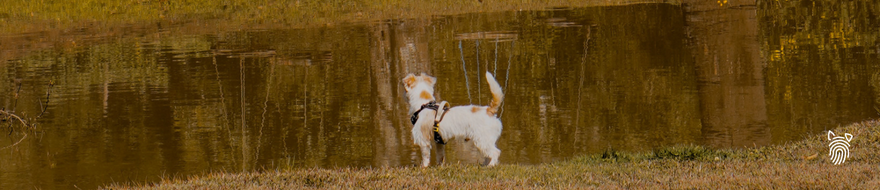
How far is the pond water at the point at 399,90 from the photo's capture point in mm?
11523

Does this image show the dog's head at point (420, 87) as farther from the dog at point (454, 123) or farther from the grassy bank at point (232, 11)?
the grassy bank at point (232, 11)

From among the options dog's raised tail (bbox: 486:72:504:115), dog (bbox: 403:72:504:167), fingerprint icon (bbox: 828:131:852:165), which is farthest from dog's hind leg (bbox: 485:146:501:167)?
fingerprint icon (bbox: 828:131:852:165)

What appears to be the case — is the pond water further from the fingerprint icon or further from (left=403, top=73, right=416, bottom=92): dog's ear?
the fingerprint icon

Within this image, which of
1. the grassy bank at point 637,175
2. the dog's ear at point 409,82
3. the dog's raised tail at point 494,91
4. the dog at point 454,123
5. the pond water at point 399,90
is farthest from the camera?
the pond water at point 399,90

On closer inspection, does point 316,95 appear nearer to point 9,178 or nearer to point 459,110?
point 9,178

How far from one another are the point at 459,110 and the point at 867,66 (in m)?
9.40

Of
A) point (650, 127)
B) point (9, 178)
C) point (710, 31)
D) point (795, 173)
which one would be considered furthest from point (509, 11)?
point (795, 173)

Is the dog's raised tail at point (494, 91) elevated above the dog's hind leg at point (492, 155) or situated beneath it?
elevated above

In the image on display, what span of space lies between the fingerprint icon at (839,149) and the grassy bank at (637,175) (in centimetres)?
6

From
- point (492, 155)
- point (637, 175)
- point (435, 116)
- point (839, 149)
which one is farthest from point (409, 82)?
point (839, 149)

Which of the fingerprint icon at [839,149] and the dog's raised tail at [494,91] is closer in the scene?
the dog's raised tail at [494,91]

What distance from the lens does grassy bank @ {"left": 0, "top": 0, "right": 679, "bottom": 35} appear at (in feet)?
84.6

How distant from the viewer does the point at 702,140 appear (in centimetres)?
1173

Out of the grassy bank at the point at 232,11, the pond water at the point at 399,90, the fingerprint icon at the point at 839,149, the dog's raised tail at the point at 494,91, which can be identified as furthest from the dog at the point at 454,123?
the grassy bank at the point at 232,11
